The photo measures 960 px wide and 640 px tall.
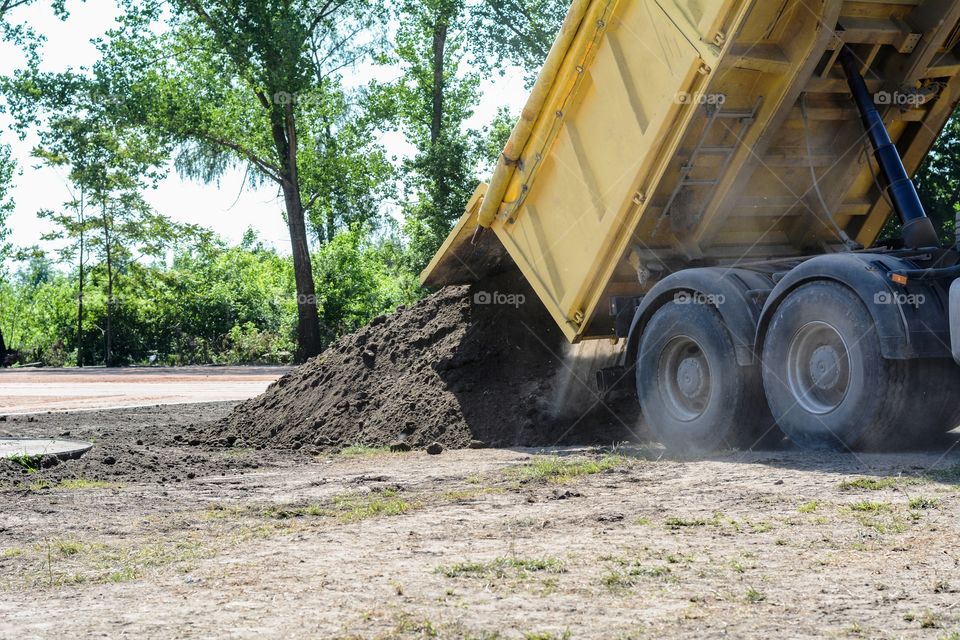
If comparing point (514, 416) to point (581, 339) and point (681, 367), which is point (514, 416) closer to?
point (581, 339)

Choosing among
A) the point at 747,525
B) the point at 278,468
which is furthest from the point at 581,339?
the point at 747,525

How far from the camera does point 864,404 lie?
21.5 feet

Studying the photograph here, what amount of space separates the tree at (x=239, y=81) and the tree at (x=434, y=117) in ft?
10.4

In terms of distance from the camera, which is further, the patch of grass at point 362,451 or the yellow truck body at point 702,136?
the patch of grass at point 362,451

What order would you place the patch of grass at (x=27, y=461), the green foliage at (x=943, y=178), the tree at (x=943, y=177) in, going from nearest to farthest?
the patch of grass at (x=27, y=461) < the green foliage at (x=943, y=178) < the tree at (x=943, y=177)

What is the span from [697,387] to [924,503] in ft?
8.83

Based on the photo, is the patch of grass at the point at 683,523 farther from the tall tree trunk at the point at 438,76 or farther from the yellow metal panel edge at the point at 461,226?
the tall tree trunk at the point at 438,76

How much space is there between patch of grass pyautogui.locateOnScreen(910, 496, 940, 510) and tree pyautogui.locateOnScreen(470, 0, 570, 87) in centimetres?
2793

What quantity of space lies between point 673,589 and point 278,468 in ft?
16.2

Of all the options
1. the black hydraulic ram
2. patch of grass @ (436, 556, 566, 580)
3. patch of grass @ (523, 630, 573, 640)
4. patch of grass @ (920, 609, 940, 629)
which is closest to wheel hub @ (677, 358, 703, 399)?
the black hydraulic ram

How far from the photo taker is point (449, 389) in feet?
32.9

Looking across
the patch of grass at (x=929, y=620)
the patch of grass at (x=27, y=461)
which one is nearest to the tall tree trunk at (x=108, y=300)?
the patch of grass at (x=27, y=461)

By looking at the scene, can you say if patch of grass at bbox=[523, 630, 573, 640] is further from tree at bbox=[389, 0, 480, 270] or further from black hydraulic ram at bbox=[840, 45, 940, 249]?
tree at bbox=[389, 0, 480, 270]

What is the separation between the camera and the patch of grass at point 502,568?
4102 mm
